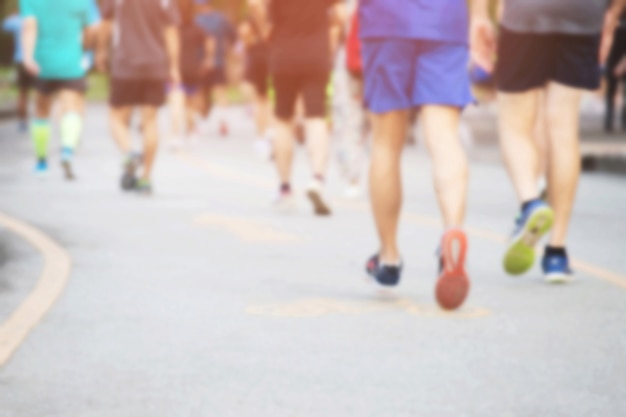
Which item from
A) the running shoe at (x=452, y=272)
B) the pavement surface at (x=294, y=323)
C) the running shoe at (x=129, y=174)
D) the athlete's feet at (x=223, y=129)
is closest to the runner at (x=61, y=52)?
the running shoe at (x=129, y=174)

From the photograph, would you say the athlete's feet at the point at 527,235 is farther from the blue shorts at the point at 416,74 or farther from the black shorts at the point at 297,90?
the black shorts at the point at 297,90

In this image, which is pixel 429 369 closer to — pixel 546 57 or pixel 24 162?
pixel 546 57

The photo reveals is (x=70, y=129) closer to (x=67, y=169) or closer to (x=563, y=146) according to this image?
(x=67, y=169)

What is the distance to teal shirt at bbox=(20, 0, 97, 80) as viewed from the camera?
14.2m

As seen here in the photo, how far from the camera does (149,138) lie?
1326 centimetres

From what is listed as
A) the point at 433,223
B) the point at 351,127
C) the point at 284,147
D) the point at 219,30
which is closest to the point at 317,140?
the point at 284,147

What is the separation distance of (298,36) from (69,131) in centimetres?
390

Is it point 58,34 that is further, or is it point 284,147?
point 58,34

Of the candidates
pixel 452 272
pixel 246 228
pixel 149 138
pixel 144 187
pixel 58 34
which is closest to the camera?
pixel 452 272

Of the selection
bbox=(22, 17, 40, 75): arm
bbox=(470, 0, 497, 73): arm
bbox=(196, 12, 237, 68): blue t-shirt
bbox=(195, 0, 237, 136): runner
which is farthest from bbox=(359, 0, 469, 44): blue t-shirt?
bbox=(196, 12, 237, 68): blue t-shirt

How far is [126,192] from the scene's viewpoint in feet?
43.3

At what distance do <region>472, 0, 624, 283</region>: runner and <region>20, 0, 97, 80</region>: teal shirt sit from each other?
7.21 meters

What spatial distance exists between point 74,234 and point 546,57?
11.1 feet

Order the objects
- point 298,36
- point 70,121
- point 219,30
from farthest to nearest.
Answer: point 219,30
point 70,121
point 298,36
